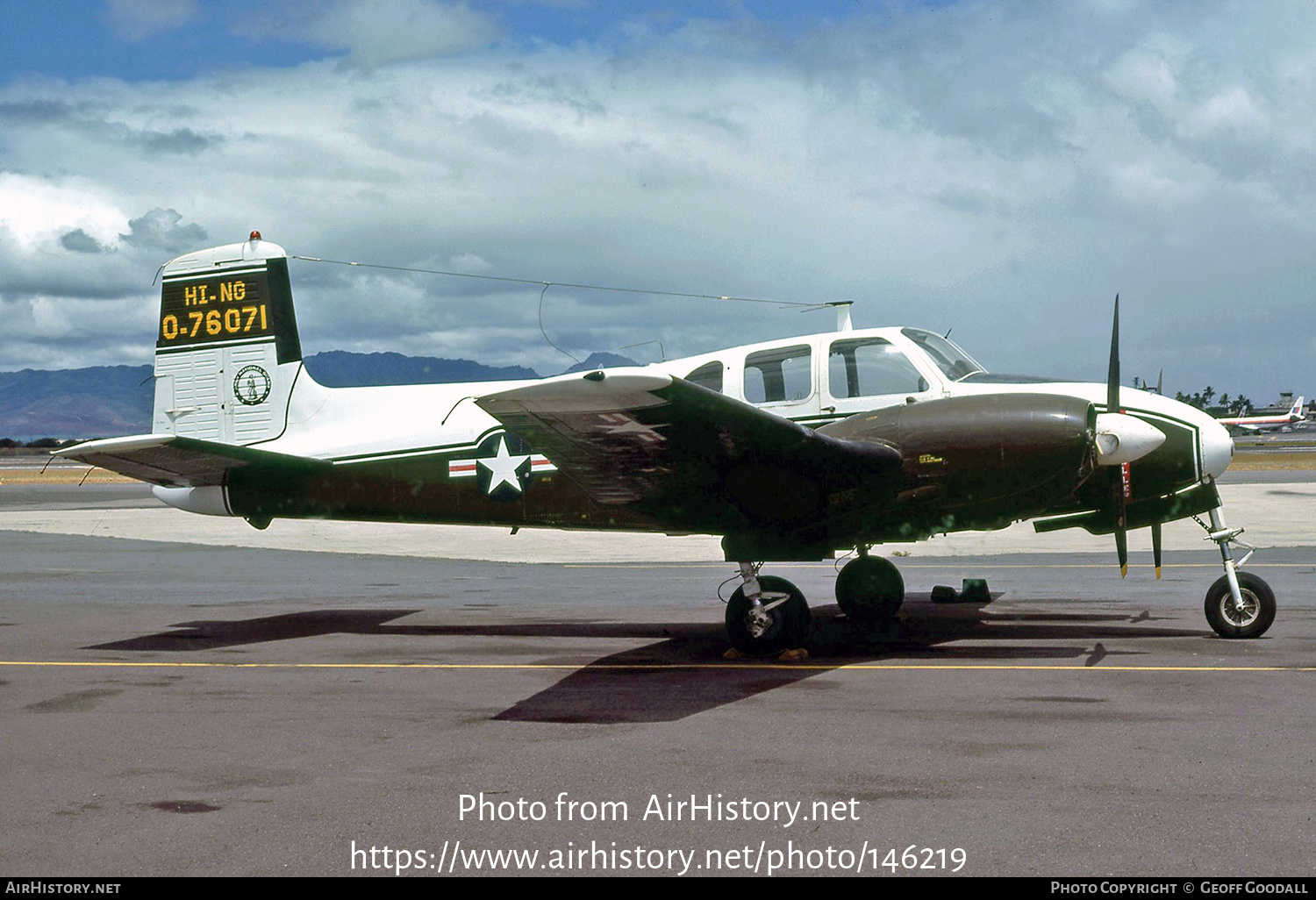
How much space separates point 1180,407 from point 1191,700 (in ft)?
13.3

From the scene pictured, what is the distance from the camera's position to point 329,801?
6023mm

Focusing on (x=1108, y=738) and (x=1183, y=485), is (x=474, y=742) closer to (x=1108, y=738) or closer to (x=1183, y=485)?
(x=1108, y=738)

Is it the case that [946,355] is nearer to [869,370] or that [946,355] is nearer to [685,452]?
[869,370]

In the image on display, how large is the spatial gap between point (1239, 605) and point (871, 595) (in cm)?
376

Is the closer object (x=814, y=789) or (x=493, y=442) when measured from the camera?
(x=814, y=789)

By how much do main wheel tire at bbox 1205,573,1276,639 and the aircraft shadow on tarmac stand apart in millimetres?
408

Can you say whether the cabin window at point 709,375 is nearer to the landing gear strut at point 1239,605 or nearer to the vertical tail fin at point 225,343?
the landing gear strut at point 1239,605

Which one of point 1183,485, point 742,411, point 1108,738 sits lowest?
point 1108,738

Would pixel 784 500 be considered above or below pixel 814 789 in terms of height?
above

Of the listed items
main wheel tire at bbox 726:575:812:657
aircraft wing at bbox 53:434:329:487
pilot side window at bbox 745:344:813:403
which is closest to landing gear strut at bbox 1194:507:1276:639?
main wheel tire at bbox 726:575:812:657

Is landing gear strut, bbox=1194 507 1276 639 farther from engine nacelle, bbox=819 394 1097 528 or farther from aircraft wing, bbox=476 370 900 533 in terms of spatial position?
aircraft wing, bbox=476 370 900 533

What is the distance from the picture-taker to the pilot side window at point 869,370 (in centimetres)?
1162

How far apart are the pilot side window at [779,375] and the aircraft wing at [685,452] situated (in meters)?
1.60

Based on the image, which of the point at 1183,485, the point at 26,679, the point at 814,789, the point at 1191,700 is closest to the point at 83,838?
the point at 814,789
